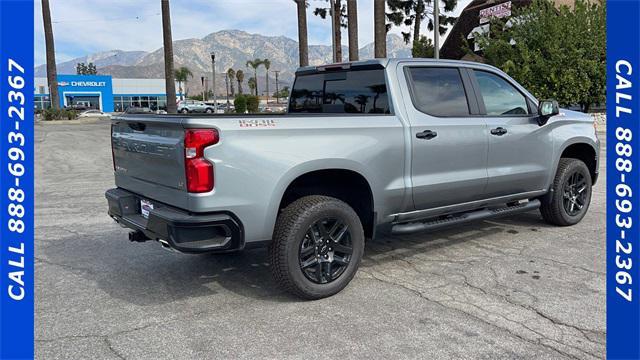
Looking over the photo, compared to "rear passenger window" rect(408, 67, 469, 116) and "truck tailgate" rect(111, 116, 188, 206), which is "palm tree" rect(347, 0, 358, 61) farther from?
"truck tailgate" rect(111, 116, 188, 206)

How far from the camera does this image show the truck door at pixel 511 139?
17.4ft

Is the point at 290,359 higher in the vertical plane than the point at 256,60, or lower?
lower

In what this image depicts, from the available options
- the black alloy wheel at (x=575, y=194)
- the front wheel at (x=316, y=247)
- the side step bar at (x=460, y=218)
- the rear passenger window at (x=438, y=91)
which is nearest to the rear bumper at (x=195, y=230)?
the front wheel at (x=316, y=247)

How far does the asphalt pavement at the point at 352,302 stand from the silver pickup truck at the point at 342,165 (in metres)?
0.41

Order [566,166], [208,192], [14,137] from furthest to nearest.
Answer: [566,166] → [208,192] → [14,137]

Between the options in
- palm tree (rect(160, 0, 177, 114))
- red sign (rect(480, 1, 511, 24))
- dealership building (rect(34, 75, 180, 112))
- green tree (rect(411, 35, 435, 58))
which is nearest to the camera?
palm tree (rect(160, 0, 177, 114))

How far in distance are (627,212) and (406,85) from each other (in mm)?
2904

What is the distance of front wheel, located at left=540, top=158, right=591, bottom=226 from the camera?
6.11 meters

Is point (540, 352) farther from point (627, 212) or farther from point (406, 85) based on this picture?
point (406, 85)

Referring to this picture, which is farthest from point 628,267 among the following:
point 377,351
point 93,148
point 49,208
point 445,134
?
point 93,148

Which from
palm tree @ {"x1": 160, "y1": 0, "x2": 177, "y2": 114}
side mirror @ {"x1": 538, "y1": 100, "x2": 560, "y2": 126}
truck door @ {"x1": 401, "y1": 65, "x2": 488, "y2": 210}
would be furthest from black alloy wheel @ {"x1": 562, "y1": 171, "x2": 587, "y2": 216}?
palm tree @ {"x1": 160, "y1": 0, "x2": 177, "y2": 114}

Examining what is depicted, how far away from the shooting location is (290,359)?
322 centimetres

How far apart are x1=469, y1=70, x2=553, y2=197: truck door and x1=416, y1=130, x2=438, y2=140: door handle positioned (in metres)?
0.81

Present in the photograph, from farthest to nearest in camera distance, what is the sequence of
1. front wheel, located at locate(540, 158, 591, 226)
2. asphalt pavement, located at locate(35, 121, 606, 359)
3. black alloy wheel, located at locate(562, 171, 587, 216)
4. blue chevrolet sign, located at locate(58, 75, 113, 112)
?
blue chevrolet sign, located at locate(58, 75, 113, 112) → black alloy wheel, located at locate(562, 171, 587, 216) → front wheel, located at locate(540, 158, 591, 226) → asphalt pavement, located at locate(35, 121, 606, 359)
